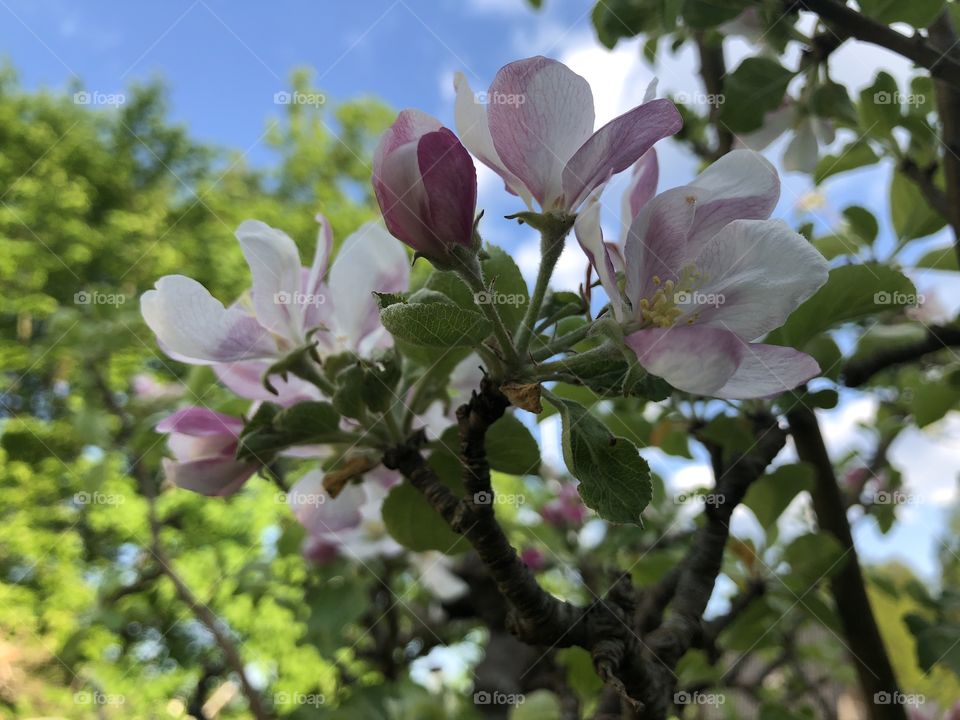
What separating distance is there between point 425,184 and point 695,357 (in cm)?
21

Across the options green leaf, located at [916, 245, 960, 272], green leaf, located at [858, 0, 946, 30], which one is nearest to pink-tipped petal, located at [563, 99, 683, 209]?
green leaf, located at [858, 0, 946, 30]

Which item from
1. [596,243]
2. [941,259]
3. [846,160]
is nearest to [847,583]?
[941,259]

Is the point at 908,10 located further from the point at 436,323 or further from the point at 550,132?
the point at 436,323

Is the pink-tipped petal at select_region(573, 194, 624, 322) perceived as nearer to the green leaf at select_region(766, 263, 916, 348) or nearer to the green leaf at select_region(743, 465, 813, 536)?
the green leaf at select_region(766, 263, 916, 348)

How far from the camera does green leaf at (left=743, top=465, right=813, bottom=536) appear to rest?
1.00 metres

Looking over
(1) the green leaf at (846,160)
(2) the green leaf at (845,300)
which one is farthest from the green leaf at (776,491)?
(1) the green leaf at (846,160)

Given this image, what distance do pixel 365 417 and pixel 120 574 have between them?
1.82 meters

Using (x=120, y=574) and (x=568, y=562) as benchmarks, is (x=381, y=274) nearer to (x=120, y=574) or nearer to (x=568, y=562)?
(x=568, y=562)

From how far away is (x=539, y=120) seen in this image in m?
0.51

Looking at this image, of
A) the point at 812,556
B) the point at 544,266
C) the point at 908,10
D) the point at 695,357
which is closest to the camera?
the point at 695,357

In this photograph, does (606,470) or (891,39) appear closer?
(606,470)

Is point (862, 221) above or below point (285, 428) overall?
below

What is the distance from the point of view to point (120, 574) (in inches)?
84.1

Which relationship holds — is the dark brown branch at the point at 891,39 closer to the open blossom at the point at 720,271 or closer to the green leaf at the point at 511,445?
the open blossom at the point at 720,271
